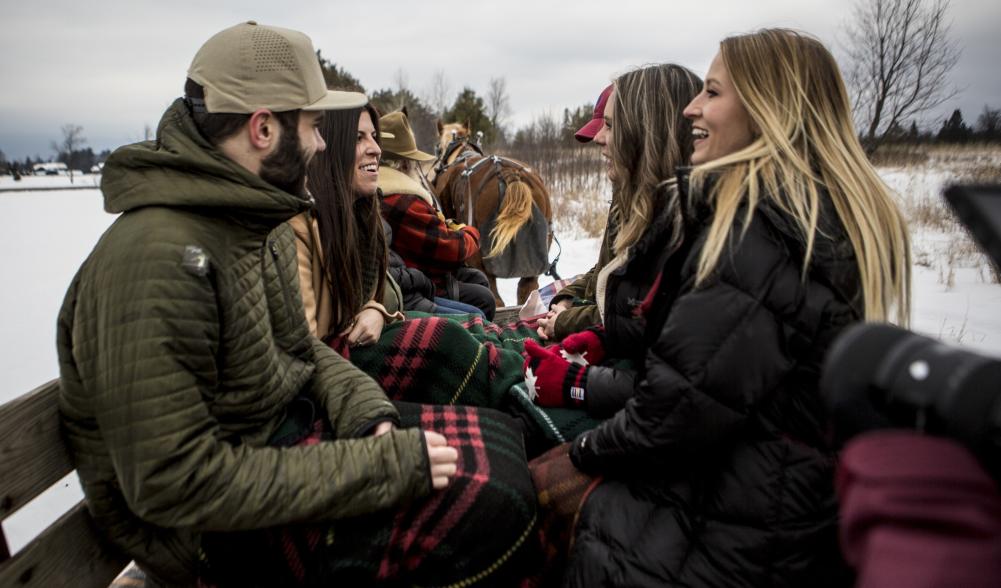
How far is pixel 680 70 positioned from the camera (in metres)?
2.42

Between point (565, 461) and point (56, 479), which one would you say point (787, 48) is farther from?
point (56, 479)

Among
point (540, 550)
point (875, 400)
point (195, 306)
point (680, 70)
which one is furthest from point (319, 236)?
point (875, 400)

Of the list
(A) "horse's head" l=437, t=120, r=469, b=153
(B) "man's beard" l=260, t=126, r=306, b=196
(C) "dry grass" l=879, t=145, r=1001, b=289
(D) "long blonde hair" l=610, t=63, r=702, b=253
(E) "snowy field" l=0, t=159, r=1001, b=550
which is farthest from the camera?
(A) "horse's head" l=437, t=120, r=469, b=153

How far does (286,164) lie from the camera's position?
4.90 feet

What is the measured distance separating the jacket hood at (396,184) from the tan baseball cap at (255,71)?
6.78 ft

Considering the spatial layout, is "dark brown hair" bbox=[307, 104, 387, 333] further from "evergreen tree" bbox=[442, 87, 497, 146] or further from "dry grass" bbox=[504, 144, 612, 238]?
"evergreen tree" bbox=[442, 87, 497, 146]

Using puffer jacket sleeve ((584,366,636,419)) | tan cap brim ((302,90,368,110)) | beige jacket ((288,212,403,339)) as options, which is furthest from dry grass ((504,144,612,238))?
tan cap brim ((302,90,368,110))

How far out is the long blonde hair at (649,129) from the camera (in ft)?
7.73

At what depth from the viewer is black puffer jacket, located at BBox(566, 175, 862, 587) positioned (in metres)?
1.25

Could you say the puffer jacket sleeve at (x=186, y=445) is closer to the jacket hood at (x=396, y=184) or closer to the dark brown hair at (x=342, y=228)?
the dark brown hair at (x=342, y=228)

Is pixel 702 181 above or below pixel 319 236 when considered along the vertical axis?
above

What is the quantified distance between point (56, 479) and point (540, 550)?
119cm

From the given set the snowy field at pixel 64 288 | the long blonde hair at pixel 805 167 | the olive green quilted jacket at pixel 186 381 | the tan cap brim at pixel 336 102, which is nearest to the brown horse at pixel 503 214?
the snowy field at pixel 64 288

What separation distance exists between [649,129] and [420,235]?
1671 mm
